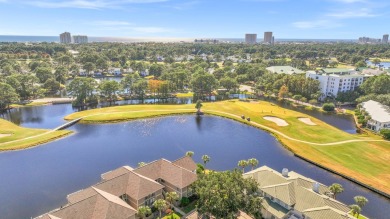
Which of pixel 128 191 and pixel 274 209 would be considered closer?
pixel 274 209

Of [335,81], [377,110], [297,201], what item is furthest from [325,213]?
[335,81]

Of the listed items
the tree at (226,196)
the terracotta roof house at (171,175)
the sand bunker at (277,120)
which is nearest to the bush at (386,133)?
the sand bunker at (277,120)

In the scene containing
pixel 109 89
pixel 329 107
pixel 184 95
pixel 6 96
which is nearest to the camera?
pixel 6 96

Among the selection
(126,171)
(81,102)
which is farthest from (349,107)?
(81,102)

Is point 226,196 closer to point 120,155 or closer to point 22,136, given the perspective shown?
point 120,155

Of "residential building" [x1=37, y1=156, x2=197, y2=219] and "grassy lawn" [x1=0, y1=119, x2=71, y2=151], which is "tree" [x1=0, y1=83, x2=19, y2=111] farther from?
"residential building" [x1=37, y1=156, x2=197, y2=219]

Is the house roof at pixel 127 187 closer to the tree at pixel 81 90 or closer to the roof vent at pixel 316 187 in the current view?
the roof vent at pixel 316 187

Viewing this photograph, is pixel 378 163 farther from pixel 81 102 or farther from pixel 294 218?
pixel 81 102
